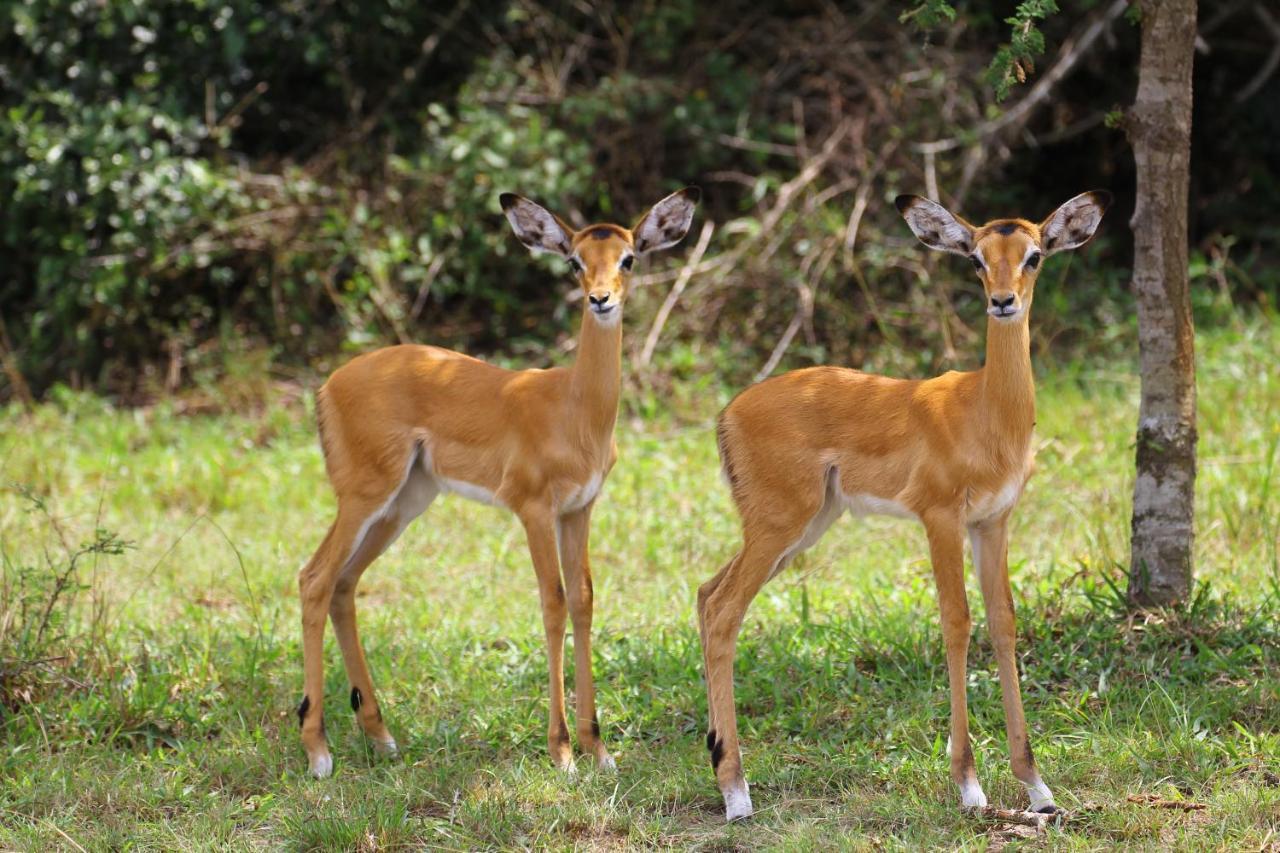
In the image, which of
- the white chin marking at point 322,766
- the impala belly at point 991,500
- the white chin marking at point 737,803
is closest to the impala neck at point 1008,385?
the impala belly at point 991,500

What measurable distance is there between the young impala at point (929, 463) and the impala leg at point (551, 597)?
459mm

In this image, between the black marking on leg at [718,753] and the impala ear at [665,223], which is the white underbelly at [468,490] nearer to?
the impala ear at [665,223]

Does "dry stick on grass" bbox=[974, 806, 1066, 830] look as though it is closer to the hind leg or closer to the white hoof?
the white hoof

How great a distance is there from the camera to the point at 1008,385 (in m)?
4.33

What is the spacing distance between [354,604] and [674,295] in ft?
14.6

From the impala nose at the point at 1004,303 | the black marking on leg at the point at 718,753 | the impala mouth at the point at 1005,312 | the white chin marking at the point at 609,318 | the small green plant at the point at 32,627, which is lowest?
the black marking on leg at the point at 718,753

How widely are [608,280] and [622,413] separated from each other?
14.0ft

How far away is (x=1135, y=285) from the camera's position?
531 cm

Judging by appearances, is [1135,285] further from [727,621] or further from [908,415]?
[727,621]

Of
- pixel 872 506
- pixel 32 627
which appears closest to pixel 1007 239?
pixel 872 506

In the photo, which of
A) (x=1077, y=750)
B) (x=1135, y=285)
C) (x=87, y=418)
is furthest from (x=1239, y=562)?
(x=87, y=418)

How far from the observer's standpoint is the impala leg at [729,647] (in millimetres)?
4430

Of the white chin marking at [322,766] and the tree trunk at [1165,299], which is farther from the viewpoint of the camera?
the tree trunk at [1165,299]

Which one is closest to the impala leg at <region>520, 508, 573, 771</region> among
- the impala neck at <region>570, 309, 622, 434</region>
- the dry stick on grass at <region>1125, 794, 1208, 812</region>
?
the impala neck at <region>570, 309, 622, 434</region>
